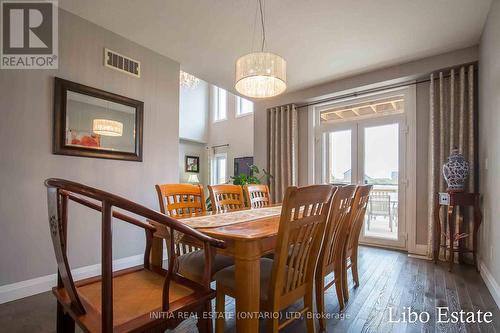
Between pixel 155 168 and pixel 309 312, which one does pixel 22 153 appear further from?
pixel 309 312

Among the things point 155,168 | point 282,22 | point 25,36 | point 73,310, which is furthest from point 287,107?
point 73,310

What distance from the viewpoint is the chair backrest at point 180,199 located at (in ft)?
6.37

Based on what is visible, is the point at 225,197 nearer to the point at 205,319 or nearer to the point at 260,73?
the point at 260,73

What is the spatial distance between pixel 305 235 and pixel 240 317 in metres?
0.51

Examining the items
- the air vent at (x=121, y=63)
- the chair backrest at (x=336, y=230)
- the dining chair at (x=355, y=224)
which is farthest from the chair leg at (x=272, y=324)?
the air vent at (x=121, y=63)

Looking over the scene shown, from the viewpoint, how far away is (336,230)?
1.79 m

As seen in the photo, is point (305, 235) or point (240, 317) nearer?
point (240, 317)

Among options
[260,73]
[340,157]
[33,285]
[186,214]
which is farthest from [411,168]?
[33,285]

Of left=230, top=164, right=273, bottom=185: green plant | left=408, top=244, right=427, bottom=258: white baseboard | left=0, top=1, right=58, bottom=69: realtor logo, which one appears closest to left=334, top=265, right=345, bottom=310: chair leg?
left=408, top=244, right=427, bottom=258: white baseboard

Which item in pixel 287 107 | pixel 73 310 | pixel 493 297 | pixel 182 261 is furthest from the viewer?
pixel 287 107

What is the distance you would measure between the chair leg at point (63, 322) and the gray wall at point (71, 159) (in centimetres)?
154

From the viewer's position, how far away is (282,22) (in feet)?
8.62

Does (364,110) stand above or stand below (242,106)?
below

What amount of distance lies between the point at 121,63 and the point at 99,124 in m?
0.80
